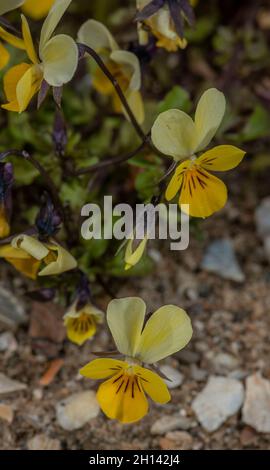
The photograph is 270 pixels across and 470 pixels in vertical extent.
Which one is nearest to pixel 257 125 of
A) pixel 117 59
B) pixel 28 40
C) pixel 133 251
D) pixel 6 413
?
pixel 117 59

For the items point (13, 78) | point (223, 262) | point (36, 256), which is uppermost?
point (13, 78)

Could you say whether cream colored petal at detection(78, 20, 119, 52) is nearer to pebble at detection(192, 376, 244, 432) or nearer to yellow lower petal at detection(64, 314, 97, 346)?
yellow lower petal at detection(64, 314, 97, 346)

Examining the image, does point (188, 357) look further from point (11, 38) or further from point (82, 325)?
point (11, 38)

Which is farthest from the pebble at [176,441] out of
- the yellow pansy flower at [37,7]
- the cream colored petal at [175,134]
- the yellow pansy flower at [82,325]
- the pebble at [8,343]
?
the yellow pansy flower at [37,7]

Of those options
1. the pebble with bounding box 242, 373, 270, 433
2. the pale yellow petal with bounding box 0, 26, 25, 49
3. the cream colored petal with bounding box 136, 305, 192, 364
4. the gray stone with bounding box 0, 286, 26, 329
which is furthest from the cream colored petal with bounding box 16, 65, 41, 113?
the pebble with bounding box 242, 373, 270, 433

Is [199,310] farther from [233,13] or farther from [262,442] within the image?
[233,13]
